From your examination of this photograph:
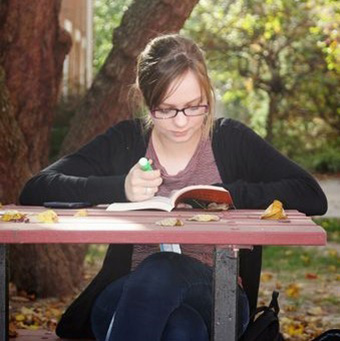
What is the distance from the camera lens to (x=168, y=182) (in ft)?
11.3

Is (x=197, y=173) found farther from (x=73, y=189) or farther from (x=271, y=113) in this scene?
(x=271, y=113)

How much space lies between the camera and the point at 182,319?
2.77m

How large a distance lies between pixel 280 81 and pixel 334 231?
6.36 m

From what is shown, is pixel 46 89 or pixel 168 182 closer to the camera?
pixel 168 182

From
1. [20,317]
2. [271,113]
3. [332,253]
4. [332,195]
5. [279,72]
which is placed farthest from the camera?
[271,113]

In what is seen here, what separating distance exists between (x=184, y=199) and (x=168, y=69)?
18.6 inches

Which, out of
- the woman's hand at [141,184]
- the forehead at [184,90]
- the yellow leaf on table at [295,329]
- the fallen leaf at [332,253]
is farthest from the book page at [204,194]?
the fallen leaf at [332,253]

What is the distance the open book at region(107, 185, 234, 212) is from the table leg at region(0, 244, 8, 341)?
0.51 meters

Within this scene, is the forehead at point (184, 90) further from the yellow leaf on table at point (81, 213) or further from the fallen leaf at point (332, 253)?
the fallen leaf at point (332, 253)

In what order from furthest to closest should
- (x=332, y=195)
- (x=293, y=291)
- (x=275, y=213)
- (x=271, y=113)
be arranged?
(x=271, y=113) < (x=332, y=195) < (x=293, y=291) < (x=275, y=213)

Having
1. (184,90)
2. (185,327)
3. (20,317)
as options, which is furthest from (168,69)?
(20,317)

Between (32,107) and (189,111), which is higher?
(189,111)

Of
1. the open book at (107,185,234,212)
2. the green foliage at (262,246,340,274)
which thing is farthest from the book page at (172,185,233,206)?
the green foliage at (262,246,340,274)

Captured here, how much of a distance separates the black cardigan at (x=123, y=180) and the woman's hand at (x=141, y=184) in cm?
5
